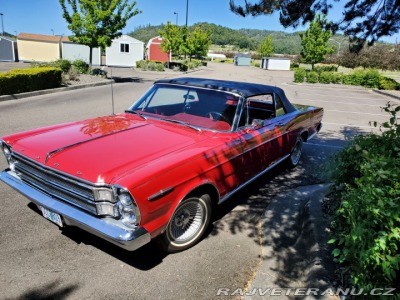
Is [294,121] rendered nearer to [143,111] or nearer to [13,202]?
[143,111]

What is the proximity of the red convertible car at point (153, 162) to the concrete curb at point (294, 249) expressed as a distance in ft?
2.23

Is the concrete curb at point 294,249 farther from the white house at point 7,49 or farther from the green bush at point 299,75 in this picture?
the white house at point 7,49

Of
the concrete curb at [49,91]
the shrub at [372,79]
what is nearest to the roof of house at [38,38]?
the concrete curb at [49,91]

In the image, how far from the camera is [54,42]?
38844 millimetres

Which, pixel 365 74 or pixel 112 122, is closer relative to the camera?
pixel 112 122

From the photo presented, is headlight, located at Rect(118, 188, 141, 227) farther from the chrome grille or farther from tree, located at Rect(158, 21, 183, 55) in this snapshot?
tree, located at Rect(158, 21, 183, 55)

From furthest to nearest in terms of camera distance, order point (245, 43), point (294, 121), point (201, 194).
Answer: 1. point (245, 43)
2. point (294, 121)
3. point (201, 194)

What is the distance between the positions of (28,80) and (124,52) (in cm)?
2907

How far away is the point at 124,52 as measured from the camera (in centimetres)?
4047

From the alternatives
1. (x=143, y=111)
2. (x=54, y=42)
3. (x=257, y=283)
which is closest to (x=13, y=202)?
(x=143, y=111)

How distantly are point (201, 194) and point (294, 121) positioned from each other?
9.42 ft

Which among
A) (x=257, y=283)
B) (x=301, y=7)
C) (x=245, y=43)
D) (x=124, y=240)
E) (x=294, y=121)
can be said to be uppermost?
(x=245, y=43)

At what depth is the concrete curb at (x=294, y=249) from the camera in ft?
9.45

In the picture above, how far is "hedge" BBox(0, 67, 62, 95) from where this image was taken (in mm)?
12078
